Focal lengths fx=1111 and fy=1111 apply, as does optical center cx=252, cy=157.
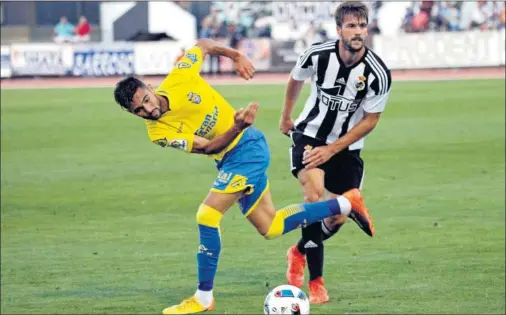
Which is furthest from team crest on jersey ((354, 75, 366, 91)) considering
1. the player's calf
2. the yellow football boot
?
the yellow football boot

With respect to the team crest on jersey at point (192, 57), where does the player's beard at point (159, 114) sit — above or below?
below

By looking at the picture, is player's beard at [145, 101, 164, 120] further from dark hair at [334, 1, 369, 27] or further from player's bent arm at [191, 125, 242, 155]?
dark hair at [334, 1, 369, 27]

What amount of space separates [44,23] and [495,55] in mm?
19839

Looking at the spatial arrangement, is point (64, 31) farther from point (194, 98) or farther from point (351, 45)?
point (351, 45)

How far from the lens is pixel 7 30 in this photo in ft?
149

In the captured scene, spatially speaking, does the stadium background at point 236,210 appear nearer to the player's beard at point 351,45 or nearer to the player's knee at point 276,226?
the player's knee at point 276,226

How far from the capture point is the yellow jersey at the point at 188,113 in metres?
8.88

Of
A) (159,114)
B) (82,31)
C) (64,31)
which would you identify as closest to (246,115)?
(159,114)

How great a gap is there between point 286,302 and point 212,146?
1.81 metres

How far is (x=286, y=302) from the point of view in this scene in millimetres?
7527

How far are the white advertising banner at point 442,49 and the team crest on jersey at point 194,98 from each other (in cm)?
2783

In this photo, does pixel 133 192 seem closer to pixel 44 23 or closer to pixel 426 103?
pixel 426 103

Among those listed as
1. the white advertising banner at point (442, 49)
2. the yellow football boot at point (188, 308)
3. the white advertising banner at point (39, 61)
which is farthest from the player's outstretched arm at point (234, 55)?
the white advertising banner at point (39, 61)

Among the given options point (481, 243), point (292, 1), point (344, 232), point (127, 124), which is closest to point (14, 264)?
→ point (344, 232)
